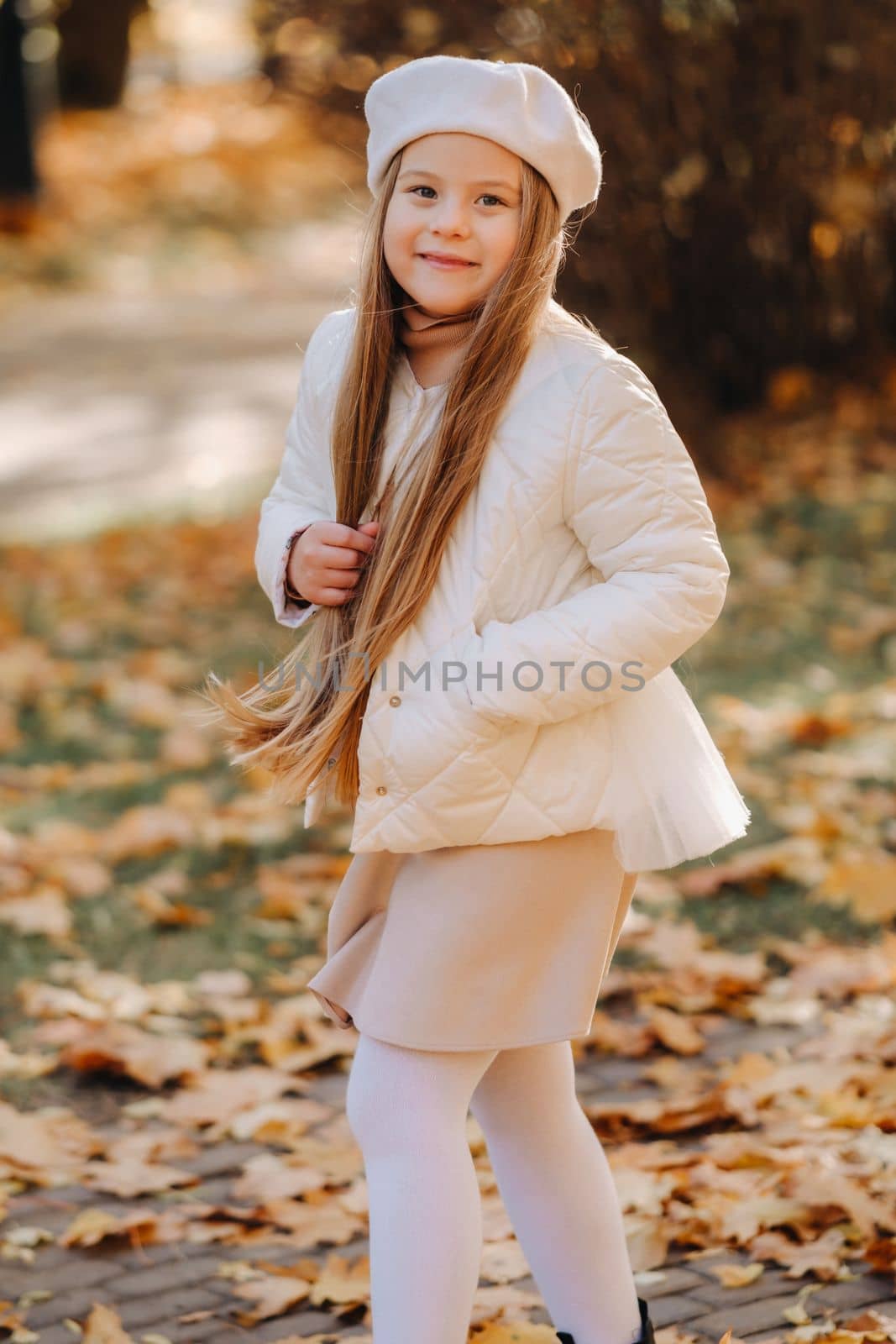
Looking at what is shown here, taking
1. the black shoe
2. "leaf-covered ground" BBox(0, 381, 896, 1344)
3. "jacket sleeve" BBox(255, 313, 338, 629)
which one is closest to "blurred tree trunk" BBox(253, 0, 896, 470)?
"leaf-covered ground" BBox(0, 381, 896, 1344)

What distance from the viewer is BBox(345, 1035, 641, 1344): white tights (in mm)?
2184

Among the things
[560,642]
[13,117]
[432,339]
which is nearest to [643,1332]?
[560,642]

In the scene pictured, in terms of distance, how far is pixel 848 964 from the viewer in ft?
13.0

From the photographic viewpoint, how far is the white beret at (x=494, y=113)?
2.13 metres

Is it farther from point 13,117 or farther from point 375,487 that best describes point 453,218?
point 13,117

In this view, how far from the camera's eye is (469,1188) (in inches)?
87.7

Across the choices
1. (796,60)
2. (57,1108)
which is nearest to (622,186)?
(796,60)

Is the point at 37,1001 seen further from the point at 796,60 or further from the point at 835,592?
the point at 796,60

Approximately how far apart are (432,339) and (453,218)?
0.18m

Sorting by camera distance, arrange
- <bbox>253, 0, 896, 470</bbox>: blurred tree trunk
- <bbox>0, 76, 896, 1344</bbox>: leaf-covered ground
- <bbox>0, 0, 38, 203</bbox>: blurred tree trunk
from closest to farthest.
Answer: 1. <bbox>0, 76, 896, 1344</bbox>: leaf-covered ground
2. <bbox>253, 0, 896, 470</bbox>: blurred tree trunk
3. <bbox>0, 0, 38, 203</bbox>: blurred tree trunk

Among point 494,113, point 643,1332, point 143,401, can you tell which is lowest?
point 643,1332

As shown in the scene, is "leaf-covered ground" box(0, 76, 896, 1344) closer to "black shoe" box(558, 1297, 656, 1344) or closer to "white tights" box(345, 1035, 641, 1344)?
"black shoe" box(558, 1297, 656, 1344)

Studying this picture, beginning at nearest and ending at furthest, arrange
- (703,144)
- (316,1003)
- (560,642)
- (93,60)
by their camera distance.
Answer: (560,642), (316,1003), (703,144), (93,60)

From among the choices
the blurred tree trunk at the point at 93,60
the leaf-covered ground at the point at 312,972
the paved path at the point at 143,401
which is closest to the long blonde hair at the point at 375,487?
the leaf-covered ground at the point at 312,972
